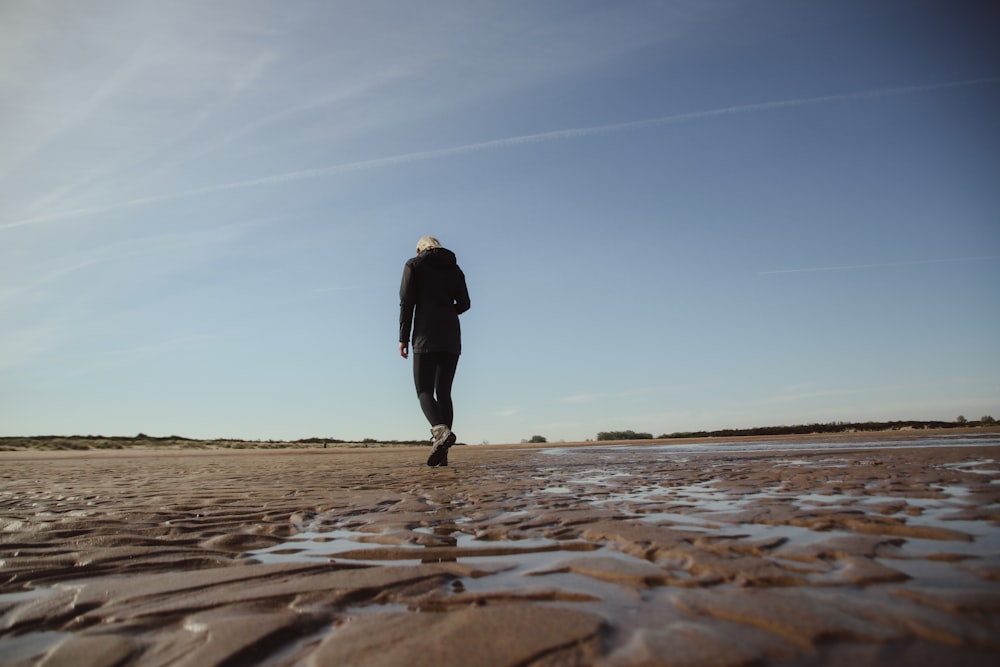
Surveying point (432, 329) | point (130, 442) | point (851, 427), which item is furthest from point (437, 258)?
point (130, 442)

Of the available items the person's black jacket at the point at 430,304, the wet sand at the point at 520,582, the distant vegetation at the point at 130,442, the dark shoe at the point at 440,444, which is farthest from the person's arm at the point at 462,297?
the distant vegetation at the point at 130,442

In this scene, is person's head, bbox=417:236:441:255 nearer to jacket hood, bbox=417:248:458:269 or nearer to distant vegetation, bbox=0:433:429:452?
jacket hood, bbox=417:248:458:269

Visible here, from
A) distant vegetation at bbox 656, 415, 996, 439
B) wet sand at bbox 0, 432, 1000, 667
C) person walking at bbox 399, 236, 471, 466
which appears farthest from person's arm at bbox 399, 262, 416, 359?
distant vegetation at bbox 656, 415, 996, 439

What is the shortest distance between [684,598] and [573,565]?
1.45ft

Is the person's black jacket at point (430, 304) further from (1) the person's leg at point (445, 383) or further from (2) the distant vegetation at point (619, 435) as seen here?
(2) the distant vegetation at point (619, 435)

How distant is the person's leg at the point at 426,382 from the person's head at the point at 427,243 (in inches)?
50.2

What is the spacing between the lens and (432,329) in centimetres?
659

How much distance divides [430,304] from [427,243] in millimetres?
808

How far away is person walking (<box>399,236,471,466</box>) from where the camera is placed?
21.5 ft

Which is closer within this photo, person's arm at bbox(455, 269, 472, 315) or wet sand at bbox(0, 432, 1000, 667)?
wet sand at bbox(0, 432, 1000, 667)

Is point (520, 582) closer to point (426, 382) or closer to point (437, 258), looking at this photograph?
point (426, 382)

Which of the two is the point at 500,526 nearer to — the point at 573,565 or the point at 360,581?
the point at 573,565

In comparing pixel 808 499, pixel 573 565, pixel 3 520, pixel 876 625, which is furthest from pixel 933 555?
pixel 3 520

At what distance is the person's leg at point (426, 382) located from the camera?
6.44 meters
